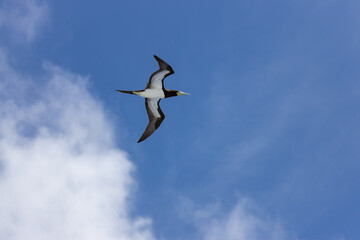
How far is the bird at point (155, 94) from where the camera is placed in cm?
3238

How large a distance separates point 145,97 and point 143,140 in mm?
3769

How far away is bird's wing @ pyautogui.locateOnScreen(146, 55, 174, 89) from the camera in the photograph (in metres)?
31.8

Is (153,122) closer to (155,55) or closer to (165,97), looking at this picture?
(165,97)

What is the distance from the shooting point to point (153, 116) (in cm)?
3700

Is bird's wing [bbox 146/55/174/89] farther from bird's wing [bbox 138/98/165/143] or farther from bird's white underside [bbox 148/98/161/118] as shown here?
bird's wing [bbox 138/98/165/143]

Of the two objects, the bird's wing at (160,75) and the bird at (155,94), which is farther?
the bird at (155,94)

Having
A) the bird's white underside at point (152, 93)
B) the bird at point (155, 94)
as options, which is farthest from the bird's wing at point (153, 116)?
the bird's white underside at point (152, 93)

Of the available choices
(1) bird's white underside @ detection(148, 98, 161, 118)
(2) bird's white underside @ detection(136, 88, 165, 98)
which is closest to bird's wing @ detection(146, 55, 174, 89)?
(2) bird's white underside @ detection(136, 88, 165, 98)

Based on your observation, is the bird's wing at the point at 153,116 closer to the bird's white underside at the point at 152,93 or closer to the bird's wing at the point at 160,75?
the bird's white underside at the point at 152,93

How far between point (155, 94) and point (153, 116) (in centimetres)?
274

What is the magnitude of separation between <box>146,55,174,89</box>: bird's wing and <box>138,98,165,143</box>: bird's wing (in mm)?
2916

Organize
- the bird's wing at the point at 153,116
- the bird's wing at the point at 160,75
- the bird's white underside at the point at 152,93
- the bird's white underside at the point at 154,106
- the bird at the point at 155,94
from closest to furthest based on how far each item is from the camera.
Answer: the bird's wing at the point at 160,75
the bird at the point at 155,94
the bird's white underside at the point at 152,93
the bird's white underside at the point at 154,106
the bird's wing at the point at 153,116

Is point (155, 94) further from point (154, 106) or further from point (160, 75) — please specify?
point (160, 75)

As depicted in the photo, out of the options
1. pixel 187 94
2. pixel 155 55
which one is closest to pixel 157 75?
pixel 155 55
